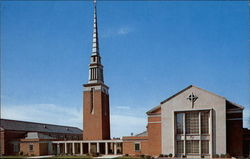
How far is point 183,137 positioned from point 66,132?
1714 inches

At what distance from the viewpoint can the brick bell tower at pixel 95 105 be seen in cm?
4544

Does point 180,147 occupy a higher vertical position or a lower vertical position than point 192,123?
lower

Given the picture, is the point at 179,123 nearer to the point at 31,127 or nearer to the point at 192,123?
the point at 192,123

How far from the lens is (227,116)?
108 ft

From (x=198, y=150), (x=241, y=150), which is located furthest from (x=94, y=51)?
(x=241, y=150)

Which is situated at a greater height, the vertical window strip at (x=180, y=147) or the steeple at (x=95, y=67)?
the steeple at (x=95, y=67)

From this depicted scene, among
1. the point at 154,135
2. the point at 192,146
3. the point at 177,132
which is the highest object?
the point at 177,132

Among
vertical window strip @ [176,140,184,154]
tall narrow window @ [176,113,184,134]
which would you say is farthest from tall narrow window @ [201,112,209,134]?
vertical window strip @ [176,140,184,154]

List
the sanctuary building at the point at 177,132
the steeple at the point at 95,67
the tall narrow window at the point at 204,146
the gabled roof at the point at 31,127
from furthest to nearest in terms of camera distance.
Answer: the steeple at the point at 95,67, the gabled roof at the point at 31,127, the tall narrow window at the point at 204,146, the sanctuary building at the point at 177,132

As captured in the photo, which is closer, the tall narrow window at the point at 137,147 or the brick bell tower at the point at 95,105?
the tall narrow window at the point at 137,147

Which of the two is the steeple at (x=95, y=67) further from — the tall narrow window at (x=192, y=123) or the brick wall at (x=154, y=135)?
the tall narrow window at (x=192, y=123)

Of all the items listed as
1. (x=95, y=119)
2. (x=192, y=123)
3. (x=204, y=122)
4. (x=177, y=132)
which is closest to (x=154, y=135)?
(x=177, y=132)

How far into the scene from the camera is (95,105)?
4631 cm

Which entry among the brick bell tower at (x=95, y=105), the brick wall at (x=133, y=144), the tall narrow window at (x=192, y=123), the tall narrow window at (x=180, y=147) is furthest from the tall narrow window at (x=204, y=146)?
the brick bell tower at (x=95, y=105)
